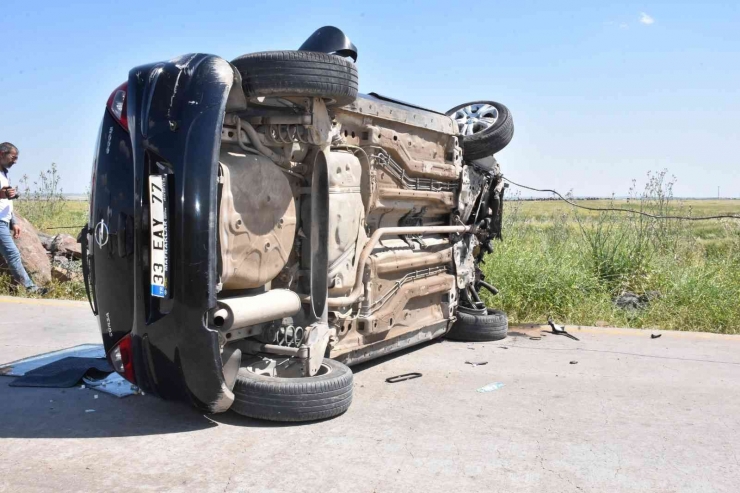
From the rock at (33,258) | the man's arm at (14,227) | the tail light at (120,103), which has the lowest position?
the rock at (33,258)

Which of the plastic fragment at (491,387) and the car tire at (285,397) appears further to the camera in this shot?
the plastic fragment at (491,387)

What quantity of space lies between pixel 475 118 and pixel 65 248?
680cm

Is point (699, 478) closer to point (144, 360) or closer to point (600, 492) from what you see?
point (600, 492)

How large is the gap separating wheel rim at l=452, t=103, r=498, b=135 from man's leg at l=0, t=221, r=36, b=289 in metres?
5.60

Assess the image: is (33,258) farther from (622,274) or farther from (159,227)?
(622,274)

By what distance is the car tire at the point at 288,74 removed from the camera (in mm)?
3910

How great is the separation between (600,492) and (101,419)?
283cm

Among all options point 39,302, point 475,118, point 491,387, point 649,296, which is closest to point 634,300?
point 649,296

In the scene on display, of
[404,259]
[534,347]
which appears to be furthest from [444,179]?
[534,347]

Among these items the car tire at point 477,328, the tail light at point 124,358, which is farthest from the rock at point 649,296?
the tail light at point 124,358

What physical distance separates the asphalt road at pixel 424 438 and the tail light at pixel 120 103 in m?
1.78

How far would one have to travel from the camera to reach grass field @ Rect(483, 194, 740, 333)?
8109 mm

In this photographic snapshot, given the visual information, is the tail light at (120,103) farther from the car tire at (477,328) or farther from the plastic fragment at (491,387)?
the car tire at (477,328)

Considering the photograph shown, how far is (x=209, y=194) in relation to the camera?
3.62m
